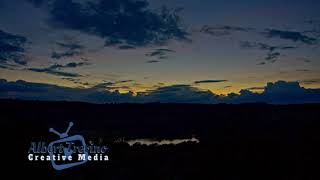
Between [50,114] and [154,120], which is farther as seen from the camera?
[154,120]

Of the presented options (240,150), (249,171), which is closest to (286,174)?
(249,171)

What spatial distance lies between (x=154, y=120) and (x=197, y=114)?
13201mm

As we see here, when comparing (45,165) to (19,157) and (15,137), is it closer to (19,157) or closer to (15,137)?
(19,157)

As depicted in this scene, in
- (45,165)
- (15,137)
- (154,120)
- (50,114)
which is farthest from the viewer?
(154,120)

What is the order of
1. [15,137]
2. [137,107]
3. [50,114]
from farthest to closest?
1. [137,107]
2. [50,114]
3. [15,137]

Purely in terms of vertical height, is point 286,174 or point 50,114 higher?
point 50,114

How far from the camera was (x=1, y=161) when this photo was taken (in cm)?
2338

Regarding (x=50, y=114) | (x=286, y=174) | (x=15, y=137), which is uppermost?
(x=50, y=114)

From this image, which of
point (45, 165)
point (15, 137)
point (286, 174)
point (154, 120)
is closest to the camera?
point (286, 174)

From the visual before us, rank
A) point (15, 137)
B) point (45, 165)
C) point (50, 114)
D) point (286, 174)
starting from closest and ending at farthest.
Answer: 1. point (286, 174)
2. point (45, 165)
3. point (15, 137)
4. point (50, 114)

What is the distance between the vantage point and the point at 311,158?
81.1 ft

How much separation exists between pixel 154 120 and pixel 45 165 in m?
80.8

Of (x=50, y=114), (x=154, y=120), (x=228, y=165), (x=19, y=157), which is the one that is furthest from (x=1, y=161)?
(x=154, y=120)

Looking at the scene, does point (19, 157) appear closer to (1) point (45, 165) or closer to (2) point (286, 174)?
(1) point (45, 165)
